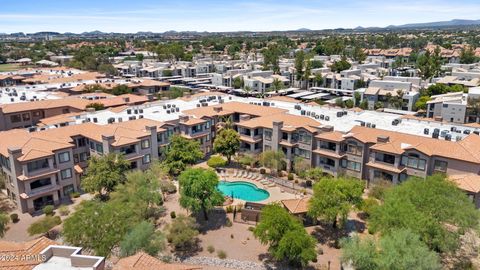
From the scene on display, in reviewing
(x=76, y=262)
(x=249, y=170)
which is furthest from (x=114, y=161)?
(x=76, y=262)

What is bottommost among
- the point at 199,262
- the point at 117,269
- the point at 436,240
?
the point at 199,262

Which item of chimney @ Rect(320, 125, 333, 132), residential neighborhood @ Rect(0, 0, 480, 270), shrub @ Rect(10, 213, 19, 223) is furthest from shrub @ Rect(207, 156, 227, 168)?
shrub @ Rect(10, 213, 19, 223)

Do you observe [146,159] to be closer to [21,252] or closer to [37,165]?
[37,165]

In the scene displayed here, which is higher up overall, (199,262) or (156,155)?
(156,155)

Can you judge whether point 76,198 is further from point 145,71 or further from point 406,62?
point 406,62

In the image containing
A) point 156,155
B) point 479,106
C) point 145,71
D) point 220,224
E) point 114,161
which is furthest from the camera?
point 145,71

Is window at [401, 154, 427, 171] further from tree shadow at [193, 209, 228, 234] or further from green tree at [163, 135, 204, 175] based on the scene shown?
green tree at [163, 135, 204, 175]

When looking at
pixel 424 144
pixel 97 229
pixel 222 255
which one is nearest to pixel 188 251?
pixel 222 255
